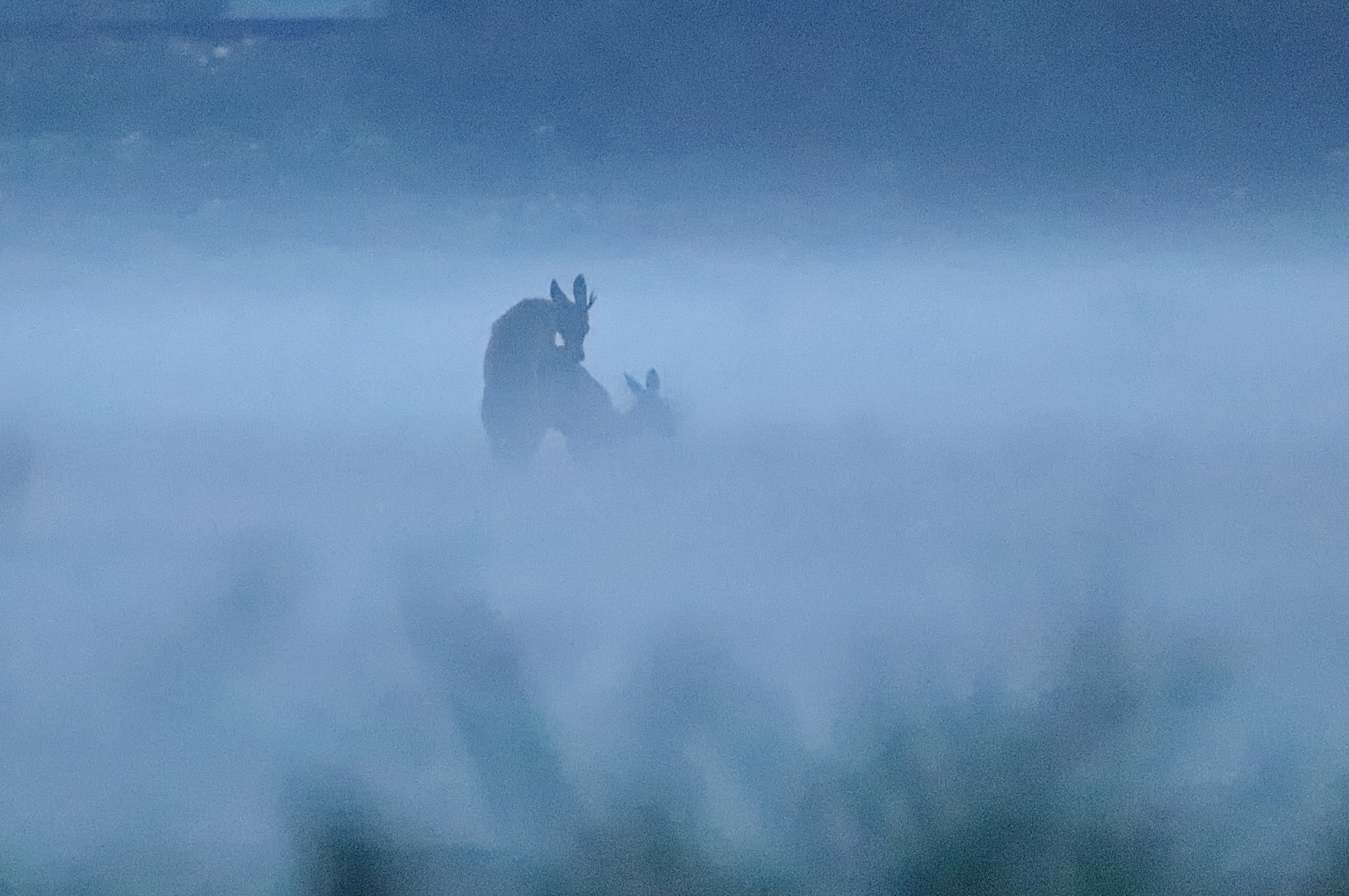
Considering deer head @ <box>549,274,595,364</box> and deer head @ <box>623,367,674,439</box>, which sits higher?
deer head @ <box>549,274,595,364</box>

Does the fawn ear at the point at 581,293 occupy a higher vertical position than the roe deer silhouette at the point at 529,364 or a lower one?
higher

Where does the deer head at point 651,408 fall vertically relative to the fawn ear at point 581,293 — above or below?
below

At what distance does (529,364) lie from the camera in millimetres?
1044

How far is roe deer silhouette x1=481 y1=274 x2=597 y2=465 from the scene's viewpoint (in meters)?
1.04

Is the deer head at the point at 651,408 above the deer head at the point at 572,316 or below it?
below

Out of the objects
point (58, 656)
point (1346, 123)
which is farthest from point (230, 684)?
point (1346, 123)

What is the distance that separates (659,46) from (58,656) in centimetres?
84

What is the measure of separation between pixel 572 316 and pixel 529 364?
0.06 m

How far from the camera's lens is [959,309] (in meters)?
1.07

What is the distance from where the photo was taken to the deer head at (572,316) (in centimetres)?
104

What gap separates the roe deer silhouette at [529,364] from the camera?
104 cm

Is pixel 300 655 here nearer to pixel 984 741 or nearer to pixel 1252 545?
pixel 984 741

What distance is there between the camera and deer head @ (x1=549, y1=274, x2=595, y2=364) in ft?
3.41

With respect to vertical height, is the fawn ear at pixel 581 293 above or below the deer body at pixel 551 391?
above
